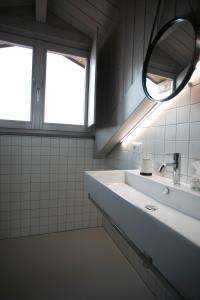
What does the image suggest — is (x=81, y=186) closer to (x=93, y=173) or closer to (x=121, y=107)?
(x=93, y=173)

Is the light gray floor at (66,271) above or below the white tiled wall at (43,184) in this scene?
below

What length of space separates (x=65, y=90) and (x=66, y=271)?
6.31 ft

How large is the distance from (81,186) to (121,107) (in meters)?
1.19

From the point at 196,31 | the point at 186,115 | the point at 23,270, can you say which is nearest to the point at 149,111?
the point at 186,115

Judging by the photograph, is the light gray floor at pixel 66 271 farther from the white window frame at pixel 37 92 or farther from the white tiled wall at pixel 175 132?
the white window frame at pixel 37 92

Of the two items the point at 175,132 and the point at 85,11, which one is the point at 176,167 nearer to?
the point at 175,132

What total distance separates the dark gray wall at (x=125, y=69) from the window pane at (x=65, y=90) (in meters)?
0.27

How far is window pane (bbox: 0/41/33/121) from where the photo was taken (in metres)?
2.09

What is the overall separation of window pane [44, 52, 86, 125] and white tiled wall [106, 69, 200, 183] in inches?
37.3

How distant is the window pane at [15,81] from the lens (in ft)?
6.87

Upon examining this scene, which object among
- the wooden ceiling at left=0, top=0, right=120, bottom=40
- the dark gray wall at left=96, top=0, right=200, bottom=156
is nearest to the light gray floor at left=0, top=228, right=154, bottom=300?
the dark gray wall at left=96, top=0, right=200, bottom=156

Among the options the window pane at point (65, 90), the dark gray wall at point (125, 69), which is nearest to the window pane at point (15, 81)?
the window pane at point (65, 90)

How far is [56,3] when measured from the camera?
80.6 inches

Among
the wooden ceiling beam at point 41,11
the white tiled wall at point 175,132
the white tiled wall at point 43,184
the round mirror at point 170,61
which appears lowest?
the white tiled wall at point 43,184
